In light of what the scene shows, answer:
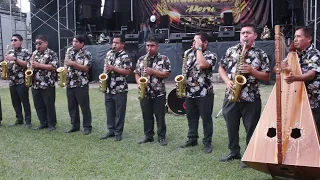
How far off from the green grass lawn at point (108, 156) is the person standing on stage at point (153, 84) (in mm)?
262

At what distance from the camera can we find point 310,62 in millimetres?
4234

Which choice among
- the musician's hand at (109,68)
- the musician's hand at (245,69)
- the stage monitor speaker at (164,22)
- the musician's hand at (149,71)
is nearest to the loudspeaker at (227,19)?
the stage monitor speaker at (164,22)

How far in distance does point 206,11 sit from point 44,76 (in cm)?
1142

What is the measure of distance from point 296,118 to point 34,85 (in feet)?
16.0

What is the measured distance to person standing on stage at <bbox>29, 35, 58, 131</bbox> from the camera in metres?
6.76

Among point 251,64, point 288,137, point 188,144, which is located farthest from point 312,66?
point 188,144

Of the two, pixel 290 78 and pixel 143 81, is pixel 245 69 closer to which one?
pixel 290 78

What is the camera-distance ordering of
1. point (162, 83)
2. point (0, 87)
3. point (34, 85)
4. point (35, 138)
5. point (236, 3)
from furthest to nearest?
point (236, 3) < point (0, 87) < point (34, 85) < point (35, 138) < point (162, 83)

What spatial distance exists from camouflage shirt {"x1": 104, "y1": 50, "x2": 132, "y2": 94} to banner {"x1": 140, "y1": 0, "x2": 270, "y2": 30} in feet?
35.7

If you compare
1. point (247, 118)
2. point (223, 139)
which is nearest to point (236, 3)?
point (223, 139)

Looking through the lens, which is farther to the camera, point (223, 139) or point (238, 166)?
point (223, 139)

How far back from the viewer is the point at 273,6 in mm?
16688

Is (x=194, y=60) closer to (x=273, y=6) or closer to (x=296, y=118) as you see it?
(x=296, y=118)

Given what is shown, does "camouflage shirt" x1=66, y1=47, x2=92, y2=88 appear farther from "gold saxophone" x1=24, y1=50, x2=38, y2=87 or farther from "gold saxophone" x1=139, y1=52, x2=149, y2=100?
"gold saxophone" x1=139, y1=52, x2=149, y2=100
